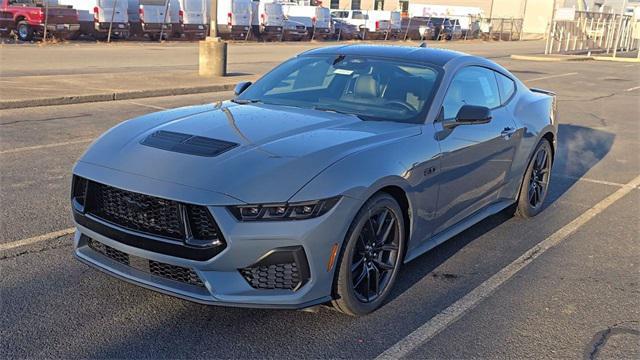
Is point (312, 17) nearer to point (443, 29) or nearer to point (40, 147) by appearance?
point (443, 29)

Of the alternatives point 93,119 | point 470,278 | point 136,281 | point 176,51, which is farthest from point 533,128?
point 176,51

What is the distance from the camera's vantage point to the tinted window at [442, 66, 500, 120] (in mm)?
4554

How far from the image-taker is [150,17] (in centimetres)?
3072

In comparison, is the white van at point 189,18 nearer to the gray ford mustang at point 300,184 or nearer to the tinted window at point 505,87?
the tinted window at point 505,87

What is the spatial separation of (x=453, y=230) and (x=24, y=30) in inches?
1035

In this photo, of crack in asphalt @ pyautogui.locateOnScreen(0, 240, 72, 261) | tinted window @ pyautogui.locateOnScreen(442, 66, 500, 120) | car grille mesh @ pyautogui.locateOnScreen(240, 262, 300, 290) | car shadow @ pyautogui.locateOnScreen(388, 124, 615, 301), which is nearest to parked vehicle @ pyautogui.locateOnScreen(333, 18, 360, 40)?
car shadow @ pyautogui.locateOnScreen(388, 124, 615, 301)

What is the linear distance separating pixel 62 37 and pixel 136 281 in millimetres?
26887

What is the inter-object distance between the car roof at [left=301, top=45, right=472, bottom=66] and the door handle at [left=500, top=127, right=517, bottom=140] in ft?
2.27

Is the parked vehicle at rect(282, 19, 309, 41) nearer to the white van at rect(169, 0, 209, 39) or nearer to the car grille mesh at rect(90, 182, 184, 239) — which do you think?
the white van at rect(169, 0, 209, 39)

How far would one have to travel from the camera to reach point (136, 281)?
3.28 metres

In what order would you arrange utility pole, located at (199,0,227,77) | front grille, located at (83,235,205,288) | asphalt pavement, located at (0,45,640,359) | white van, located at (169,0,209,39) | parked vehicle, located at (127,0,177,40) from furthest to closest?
white van, located at (169,0,209,39)
parked vehicle, located at (127,0,177,40)
utility pole, located at (199,0,227,77)
asphalt pavement, located at (0,45,640,359)
front grille, located at (83,235,205,288)

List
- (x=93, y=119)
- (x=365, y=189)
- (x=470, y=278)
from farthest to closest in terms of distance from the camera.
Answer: (x=93, y=119)
(x=470, y=278)
(x=365, y=189)

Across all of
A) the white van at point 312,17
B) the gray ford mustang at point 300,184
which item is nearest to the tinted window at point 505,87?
the gray ford mustang at point 300,184

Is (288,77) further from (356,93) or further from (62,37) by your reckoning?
(62,37)
